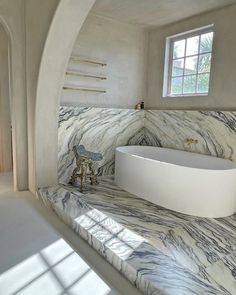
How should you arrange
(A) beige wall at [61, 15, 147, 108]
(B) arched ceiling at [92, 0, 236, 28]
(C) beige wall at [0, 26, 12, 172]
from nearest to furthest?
(B) arched ceiling at [92, 0, 236, 28] < (A) beige wall at [61, 15, 147, 108] < (C) beige wall at [0, 26, 12, 172]

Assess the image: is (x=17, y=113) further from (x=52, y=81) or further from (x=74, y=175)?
(x=74, y=175)

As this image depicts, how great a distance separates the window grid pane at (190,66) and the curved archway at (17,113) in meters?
2.53

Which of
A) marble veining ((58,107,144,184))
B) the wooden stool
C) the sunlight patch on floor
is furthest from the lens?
marble veining ((58,107,144,184))

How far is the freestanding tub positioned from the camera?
8.75 ft

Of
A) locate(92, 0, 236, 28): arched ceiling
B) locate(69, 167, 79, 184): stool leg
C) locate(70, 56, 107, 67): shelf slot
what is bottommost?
locate(69, 167, 79, 184): stool leg

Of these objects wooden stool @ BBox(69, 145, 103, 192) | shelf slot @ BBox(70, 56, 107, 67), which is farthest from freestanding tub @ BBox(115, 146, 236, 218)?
shelf slot @ BBox(70, 56, 107, 67)

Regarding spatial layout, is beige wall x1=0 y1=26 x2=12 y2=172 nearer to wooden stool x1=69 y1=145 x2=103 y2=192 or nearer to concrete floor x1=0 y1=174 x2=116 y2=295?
wooden stool x1=69 y1=145 x2=103 y2=192

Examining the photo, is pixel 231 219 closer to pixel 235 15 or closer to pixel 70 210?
pixel 70 210

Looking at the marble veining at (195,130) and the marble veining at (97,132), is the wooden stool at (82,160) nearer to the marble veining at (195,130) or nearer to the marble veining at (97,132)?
the marble veining at (97,132)

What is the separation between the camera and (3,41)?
4.36 metres

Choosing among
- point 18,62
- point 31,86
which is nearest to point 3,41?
point 18,62

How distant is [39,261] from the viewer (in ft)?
6.13

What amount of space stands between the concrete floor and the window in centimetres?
292

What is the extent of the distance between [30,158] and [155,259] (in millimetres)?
2234
